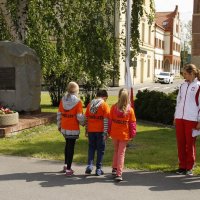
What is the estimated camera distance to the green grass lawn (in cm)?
841

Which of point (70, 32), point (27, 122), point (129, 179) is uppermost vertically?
point (70, 32)

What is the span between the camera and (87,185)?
668 centimetres

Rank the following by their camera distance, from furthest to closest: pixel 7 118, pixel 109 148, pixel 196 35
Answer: pixel 196 35 < pixel 7 118 < pixel 109 148

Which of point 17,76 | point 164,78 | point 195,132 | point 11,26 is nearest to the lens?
point 195,132

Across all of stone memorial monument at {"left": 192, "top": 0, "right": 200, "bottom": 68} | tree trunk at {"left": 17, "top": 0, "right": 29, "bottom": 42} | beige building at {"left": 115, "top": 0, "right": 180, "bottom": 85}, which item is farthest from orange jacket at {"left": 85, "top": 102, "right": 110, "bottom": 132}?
beige building at {"left": 115, "top": 0, "right": 180, "bottom": 85}

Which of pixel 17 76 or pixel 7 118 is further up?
pixel 17 76

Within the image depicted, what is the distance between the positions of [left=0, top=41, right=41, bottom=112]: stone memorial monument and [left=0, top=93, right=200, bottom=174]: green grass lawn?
1540mm

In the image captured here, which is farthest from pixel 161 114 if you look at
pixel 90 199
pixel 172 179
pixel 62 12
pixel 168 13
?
pixel 168 13

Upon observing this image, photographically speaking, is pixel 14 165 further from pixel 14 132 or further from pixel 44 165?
pixel 14 132

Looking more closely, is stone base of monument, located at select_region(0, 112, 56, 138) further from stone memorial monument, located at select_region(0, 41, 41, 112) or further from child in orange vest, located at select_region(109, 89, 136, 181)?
child in orange vest, located at select_region(109, 89, 136, 181)

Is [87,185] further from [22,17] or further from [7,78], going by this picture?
[22,17]

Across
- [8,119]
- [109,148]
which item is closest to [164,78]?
[8,119]

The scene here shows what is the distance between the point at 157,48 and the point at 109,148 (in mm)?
55169

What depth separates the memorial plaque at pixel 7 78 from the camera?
13547mm
